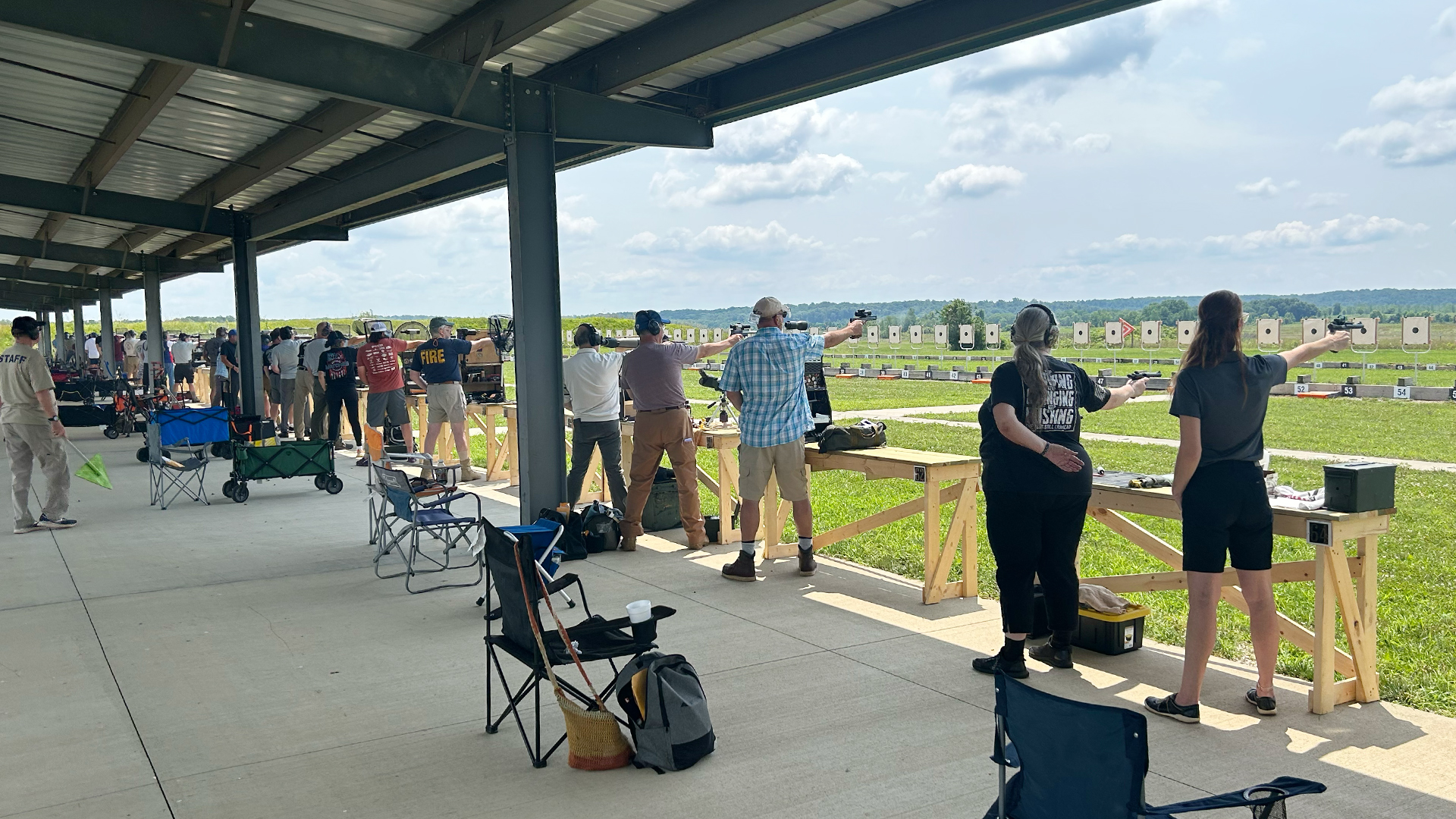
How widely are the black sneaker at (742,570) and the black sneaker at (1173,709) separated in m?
2.86

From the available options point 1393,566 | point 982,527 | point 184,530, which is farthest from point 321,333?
point 1393,566

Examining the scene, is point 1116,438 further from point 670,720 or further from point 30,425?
point 30,425

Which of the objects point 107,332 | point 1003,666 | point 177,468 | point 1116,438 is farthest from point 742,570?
point 107,332

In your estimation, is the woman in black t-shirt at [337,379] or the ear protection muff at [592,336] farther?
the woman in black t-shirt at [337,379]

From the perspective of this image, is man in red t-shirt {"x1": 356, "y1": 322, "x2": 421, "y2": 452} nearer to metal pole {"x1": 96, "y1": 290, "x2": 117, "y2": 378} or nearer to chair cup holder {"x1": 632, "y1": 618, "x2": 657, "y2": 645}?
chair cup holder {"x1": 632, "y1": 618, "x2": 657, "y2": 645}

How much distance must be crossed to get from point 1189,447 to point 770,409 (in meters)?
2.90

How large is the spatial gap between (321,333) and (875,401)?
13047 mm

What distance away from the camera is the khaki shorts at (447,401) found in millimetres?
11023

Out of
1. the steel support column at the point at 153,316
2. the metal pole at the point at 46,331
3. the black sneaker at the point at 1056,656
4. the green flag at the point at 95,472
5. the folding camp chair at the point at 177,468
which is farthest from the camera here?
the metal pole at the point at 46,331

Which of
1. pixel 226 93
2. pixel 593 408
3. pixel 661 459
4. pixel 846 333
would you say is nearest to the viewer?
pixel 846 333

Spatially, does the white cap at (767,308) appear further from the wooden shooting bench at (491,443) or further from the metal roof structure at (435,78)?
the wooden shooting bench at (491,443)

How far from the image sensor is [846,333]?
247 inches

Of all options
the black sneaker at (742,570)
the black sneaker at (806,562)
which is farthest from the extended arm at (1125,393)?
the black sneaker at (742,570)

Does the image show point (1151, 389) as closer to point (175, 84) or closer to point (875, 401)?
point (875, 401)
